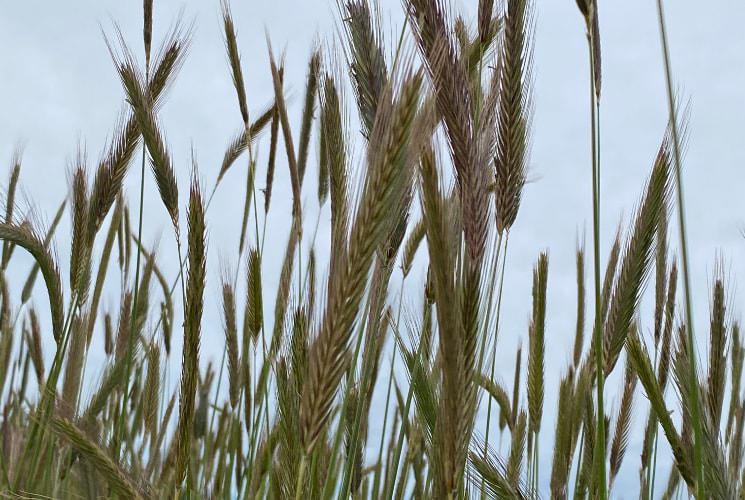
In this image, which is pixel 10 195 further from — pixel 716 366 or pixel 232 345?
pixel 716 366

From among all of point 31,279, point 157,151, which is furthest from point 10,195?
point 157,151

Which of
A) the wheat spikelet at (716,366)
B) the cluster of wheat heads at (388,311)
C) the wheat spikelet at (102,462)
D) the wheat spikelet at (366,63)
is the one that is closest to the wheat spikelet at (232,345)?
Answer: the cluster of wheat heads at (388,311)

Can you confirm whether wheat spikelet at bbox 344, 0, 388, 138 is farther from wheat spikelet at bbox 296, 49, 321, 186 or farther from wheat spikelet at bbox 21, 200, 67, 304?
wheat spikelet at bbox 21, 200, 67, 304

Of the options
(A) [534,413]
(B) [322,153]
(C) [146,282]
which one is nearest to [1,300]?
(C) [146,282]

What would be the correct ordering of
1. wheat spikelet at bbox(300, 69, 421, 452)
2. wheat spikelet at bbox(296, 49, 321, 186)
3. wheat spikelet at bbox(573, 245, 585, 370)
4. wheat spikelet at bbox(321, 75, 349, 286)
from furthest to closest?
wheat spikelet at bbox(573, 245, 585, 370)
wheat spikelet at bbox(296, 49, 321, 186)
wheat spikelet at bbox(321, 75, 349, 286)
wheat spikelet at bbox(300, 69, 421, 452)

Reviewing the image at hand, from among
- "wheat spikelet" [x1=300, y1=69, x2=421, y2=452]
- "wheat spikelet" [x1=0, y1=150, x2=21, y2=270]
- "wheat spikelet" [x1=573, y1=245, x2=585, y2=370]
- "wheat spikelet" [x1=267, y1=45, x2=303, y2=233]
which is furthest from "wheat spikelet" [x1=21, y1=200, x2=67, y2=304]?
"wheat spikelet" [x1=300, y1=69, x2=421, y2=452]

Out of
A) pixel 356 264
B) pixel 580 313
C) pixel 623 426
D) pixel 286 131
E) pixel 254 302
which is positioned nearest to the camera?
pixel 356 264

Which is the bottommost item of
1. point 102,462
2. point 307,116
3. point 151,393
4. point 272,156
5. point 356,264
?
point 102,462

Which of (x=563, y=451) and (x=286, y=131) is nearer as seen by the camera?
(x=286, y=131)

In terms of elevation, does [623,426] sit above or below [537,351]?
below

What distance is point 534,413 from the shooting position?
2285 mm

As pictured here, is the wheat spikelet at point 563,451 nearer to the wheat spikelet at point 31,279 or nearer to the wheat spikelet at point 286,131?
the wheat spikelet at point 286,131

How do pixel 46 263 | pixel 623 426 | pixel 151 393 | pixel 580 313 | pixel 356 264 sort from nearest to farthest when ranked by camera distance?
pixel 356 264, pixel 46 263, pixel 623 426, pixel 151 393, pixel 580 313

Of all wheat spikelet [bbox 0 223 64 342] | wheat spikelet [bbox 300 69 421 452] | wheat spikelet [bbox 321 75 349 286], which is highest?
wheat spikelet [bbox 321 75 349 286]
